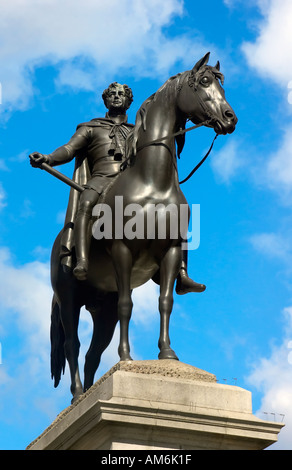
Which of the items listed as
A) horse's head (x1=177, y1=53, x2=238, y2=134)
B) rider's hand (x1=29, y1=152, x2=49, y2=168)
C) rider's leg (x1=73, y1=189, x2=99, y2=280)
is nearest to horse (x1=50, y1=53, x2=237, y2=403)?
horse's head (x1=177, y1=53, x2=238, y2=134)

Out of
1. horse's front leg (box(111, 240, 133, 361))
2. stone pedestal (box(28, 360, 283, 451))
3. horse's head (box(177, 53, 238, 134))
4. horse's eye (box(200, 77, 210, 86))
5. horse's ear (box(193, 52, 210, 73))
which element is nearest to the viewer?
stone pedestal (box(28, 360, 283, 451))

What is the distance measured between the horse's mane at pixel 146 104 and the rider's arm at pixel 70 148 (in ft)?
3.99

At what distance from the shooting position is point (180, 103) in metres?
15.3

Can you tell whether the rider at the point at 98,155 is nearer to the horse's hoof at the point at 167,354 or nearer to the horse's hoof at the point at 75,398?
the horse's hoof at the point at 167,354

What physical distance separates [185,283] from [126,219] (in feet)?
4.61

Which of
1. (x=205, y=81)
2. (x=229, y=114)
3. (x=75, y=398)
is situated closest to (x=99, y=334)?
(x=75, y=398)

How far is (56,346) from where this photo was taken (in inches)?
675

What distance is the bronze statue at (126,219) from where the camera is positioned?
1482 cm

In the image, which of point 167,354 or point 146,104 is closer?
point 167,354

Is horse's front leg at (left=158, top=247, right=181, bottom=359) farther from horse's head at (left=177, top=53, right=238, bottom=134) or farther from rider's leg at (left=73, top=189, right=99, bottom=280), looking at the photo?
horse's head at (left=177, top=53, right=238, bottom=134)

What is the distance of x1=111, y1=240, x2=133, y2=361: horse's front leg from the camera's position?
48.0 ft

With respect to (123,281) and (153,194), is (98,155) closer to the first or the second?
(153,194)

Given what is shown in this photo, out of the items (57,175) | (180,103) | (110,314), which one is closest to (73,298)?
(110,314)

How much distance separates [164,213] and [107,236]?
875 mm
